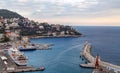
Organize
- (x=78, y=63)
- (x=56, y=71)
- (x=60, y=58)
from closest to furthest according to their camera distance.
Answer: (x=56, y=71) → (x=78, y=63) → (x=60, y=58)

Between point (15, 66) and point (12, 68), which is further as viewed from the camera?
point (15, 66)

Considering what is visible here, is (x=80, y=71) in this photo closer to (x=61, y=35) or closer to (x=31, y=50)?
(x=31, y=50)

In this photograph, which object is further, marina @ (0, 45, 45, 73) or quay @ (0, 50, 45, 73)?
marina @ (0, 45, 45, 73)

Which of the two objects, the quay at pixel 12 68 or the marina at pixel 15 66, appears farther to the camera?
the marina at pixel 15 66

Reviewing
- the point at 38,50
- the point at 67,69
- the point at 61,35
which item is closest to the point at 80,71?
the point at 67,69

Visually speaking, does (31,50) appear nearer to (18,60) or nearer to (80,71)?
(18,60)

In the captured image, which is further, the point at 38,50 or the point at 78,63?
the point at 38,50

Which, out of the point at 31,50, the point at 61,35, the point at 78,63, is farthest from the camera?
the point at 61,35

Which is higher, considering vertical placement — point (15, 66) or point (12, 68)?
point (12, 68)

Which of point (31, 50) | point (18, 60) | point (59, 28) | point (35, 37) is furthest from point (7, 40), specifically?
point (59, 28)
